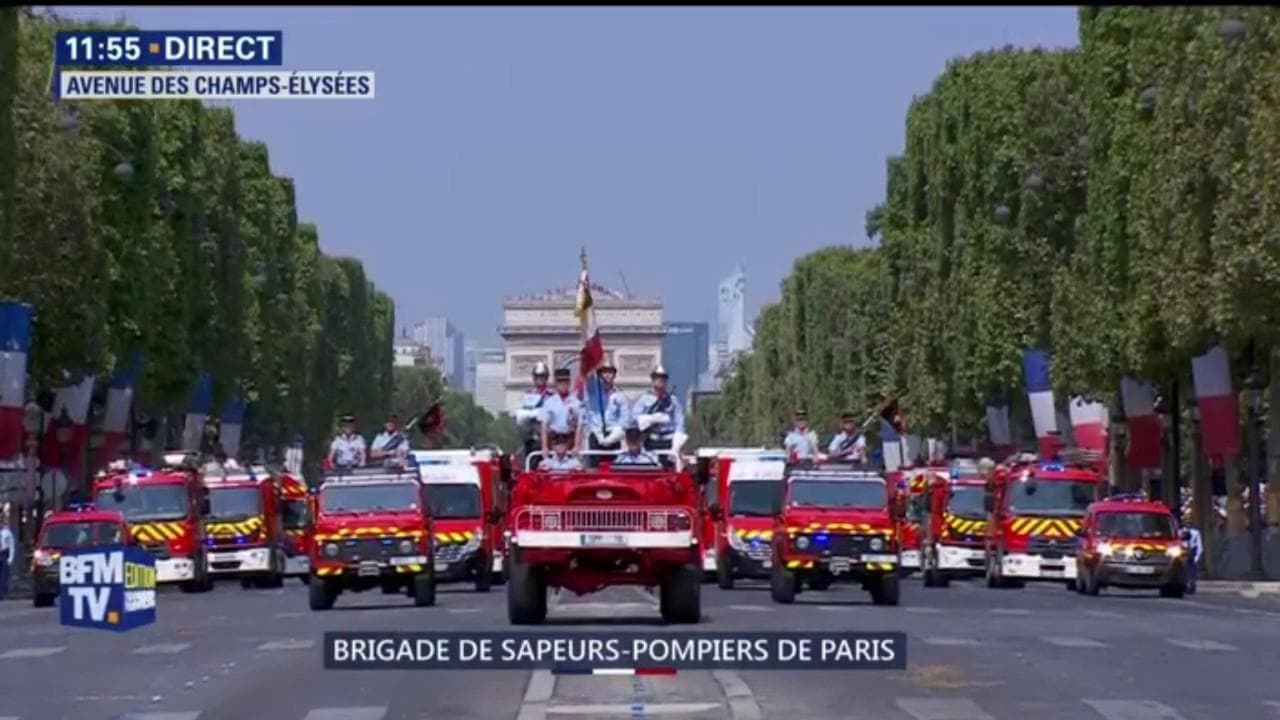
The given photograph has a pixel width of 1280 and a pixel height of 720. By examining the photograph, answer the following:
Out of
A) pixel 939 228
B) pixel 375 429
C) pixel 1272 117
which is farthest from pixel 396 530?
pixel 375 429

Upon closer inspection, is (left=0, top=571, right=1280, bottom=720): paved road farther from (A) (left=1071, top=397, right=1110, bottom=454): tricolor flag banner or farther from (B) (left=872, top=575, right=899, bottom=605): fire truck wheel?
(A) (left=1071, top=397, right=1110, bottom=454): tricolor flag banner

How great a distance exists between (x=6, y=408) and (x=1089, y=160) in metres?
25.9

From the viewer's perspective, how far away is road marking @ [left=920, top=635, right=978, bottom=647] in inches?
1385

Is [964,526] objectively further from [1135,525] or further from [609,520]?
[609,520]

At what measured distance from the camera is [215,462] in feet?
214

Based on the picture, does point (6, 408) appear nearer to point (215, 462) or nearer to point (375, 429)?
point (215, 462)

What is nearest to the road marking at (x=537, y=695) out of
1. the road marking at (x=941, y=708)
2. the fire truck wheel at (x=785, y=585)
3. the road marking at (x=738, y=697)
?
the road marking at (x=738, y=697)

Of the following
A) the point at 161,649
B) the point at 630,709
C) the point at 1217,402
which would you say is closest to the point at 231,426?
the point at 1217,402

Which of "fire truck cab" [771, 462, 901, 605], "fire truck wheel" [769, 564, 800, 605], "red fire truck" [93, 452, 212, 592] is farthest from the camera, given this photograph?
"red fire truck" [93, 452, 212, 592]

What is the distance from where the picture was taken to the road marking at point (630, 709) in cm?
2405

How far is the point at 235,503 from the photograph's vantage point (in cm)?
6300

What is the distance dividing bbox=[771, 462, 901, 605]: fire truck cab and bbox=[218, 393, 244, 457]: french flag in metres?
53.6

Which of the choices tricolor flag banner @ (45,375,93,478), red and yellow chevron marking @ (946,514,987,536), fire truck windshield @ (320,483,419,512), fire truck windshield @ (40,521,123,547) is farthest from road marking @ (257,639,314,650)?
tricolor flag banner @ (45,375,93,478)

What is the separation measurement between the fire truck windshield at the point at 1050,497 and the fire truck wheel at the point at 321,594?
18135 mm
